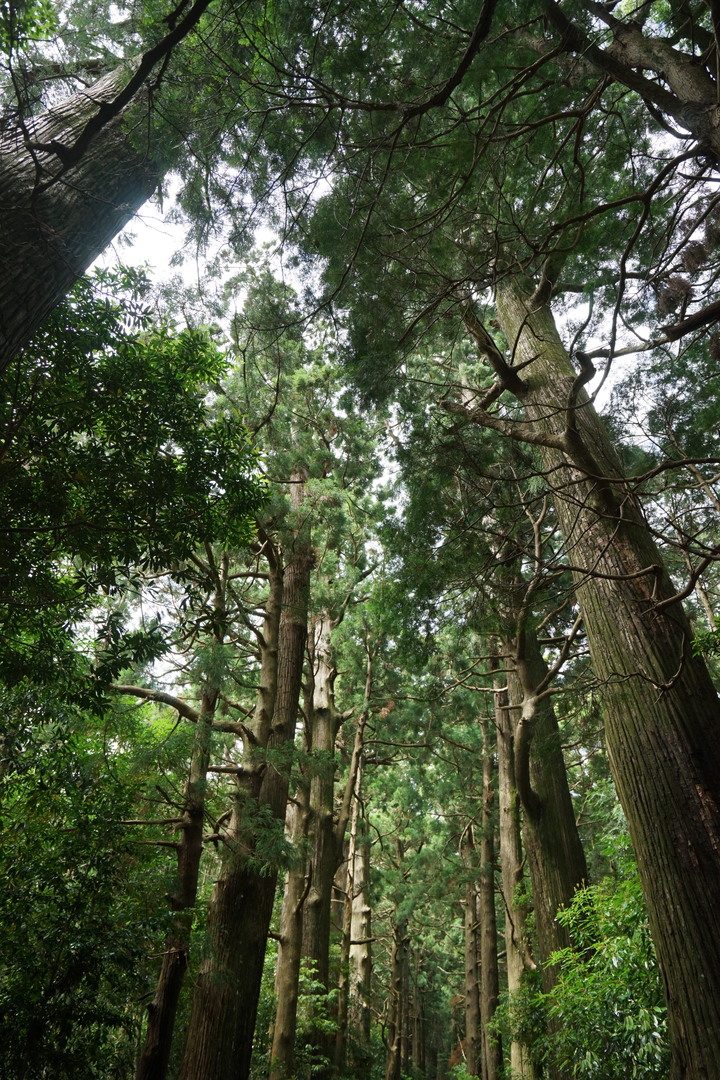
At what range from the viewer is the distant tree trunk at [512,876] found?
6.88 metres

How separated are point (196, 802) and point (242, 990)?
1770 millimetres

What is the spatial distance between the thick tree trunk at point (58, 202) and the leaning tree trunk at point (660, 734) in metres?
2.41

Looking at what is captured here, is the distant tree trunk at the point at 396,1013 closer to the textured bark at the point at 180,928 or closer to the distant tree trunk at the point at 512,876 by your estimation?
the distant tree trunk at the point at 512,876

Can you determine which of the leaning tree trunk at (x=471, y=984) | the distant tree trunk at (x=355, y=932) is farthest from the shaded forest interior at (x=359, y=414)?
the leaning tree trunk at (x=471, y=984)

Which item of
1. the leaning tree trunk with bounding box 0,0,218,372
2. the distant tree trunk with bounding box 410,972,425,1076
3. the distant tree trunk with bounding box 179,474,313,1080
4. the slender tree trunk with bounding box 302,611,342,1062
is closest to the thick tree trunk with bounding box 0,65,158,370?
the leaning tree trunk with bounding box 0,0,218,372

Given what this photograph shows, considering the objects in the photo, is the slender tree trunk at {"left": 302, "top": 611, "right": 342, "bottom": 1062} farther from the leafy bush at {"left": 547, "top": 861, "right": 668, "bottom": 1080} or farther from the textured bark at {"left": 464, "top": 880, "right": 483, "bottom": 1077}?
the textured bark at {"left": 464, "top": 880, "right": 483, "bottom": 1077}

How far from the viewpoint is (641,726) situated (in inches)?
134

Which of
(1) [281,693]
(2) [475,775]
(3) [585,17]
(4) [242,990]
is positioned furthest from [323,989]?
(3) [585,17]

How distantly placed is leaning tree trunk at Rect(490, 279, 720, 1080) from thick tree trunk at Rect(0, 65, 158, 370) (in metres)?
2.41

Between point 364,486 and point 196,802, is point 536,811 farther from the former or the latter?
point 364,486

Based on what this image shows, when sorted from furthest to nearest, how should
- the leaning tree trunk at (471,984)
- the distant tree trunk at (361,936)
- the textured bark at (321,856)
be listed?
the leaning tree trunk at (471,984) → the distant tree trunk at (361,936) → the textured bark at (321,856)

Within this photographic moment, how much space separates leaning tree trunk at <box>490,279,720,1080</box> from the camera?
2865mm

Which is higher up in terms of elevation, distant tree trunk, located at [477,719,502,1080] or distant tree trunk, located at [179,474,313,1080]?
distant tree trunk, located at [477,719,502,1080]

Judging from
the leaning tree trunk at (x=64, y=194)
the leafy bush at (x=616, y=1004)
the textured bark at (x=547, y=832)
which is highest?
the leaning tree trunk at (x=64, y=194)
